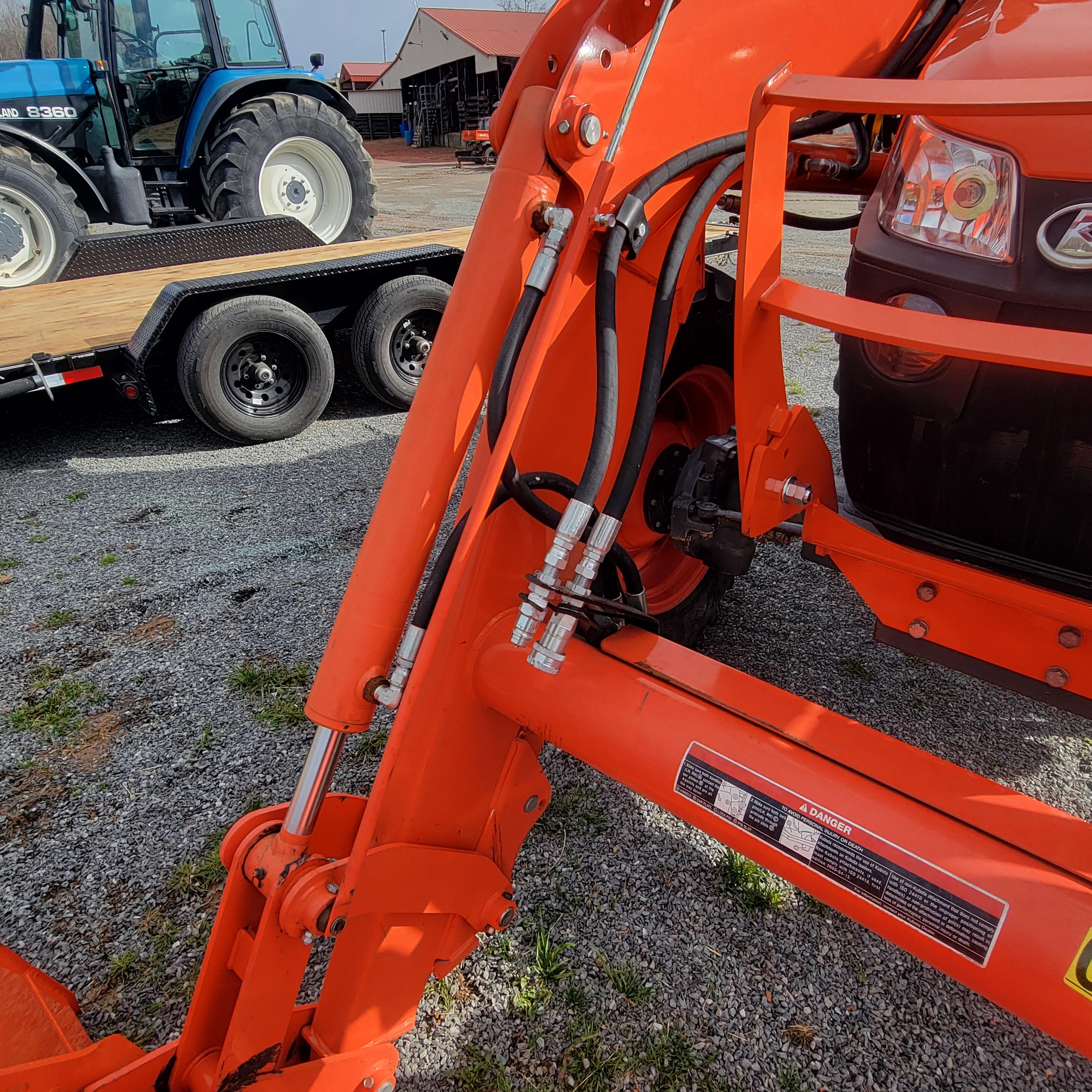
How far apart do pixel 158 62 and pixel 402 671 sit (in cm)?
845

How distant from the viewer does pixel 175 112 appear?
7812 mm

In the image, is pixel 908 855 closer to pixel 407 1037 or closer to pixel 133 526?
pixel 407 1037

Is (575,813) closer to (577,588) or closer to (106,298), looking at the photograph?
(577,588)

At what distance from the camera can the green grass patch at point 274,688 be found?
2555 millimetres

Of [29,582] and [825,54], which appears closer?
[825,54]

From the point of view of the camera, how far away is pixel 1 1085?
41.0 inches

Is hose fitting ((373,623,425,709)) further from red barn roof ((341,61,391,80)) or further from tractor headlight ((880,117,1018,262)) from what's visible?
red barn roof ((341,61,391,80))

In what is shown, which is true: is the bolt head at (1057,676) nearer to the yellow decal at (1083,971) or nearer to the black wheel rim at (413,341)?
the yellow decal at (1083,971)

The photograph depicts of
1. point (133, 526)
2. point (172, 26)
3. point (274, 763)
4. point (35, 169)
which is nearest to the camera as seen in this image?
point (274, 763)

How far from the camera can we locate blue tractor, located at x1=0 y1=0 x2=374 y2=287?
740cm

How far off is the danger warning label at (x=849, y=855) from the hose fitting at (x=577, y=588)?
25 cm

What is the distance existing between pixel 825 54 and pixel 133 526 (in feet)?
11.2

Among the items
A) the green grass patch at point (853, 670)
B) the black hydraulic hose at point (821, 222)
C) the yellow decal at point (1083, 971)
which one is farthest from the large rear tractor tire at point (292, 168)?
the yellow decal at point (1083, 971)

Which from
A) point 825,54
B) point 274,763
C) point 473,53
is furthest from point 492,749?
point 473,53
